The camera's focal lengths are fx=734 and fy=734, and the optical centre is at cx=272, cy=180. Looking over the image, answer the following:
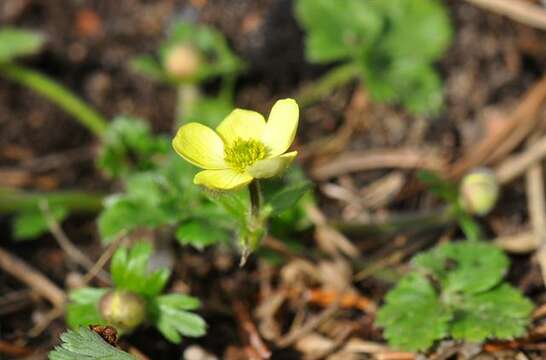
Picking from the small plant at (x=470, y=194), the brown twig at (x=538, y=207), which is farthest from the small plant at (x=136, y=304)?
the brown twig at (x=538, y=207)

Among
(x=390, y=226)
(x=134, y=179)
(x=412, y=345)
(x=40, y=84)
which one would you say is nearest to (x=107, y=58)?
(x=40, y=84)

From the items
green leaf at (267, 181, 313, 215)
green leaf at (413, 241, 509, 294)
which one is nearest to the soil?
green leaf at (413, 241, 509, 294)

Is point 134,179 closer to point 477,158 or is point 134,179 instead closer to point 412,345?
point 412,345

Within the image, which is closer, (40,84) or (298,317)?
(298,317)

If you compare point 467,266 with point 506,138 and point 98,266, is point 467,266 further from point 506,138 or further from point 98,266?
point 98,266

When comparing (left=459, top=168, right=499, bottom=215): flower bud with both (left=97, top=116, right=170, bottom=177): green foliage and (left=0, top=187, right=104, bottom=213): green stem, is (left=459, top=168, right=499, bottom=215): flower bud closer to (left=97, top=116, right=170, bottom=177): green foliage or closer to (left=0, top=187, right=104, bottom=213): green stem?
(left=97, top=116, right=170, bottom=177): green foliage

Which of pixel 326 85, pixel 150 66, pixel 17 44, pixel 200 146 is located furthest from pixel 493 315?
pixel 17 44
